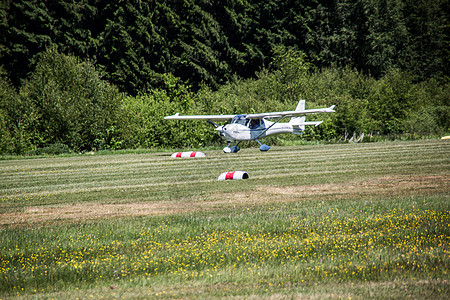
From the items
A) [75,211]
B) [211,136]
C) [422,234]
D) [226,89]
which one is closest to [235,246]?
[422,234]

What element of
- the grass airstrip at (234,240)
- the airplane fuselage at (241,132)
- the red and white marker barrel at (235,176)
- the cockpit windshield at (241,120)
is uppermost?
the cockpit windshield at (241,120)

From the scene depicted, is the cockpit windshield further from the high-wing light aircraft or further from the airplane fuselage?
the airplane fuselage

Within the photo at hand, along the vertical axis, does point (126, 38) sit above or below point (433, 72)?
above

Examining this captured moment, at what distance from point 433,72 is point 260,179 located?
72.3m

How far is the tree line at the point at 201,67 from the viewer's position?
1556 inches

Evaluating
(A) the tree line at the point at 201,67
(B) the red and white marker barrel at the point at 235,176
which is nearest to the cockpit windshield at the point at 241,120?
(A) the tree line at the point at 201,67

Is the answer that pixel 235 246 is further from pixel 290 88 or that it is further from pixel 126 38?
pixel 126 38

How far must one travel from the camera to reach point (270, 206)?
461 inches

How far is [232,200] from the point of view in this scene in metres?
12.8

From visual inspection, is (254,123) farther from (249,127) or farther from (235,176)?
(235,176)

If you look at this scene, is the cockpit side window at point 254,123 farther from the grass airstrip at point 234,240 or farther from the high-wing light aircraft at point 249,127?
the grass airstrip at point 234,240

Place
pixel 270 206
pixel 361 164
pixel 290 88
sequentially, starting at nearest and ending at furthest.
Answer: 1. pixel 270 206
2. pixel 361 164
3. pixel 290 88

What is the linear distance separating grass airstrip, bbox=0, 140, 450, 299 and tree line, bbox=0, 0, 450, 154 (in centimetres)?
2375

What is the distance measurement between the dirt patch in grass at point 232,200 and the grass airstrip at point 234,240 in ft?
0.16
